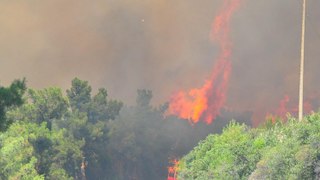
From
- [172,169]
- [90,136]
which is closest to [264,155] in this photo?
[90,136]

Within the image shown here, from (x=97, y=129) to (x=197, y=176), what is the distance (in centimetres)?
4551

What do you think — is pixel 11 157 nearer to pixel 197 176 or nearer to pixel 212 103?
pixel 197 176

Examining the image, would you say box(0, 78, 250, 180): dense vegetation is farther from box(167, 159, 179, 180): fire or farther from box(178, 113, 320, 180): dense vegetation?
box(178, 113, 320, 180): dense vegetation

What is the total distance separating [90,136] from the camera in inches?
4665

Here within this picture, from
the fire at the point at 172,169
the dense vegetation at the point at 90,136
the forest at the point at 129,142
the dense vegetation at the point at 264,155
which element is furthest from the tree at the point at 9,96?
the fire at the point at 172,169

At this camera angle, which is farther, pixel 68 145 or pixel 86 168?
pixel 86 168

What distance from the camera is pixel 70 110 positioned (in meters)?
127

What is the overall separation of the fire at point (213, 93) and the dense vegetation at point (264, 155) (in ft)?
185

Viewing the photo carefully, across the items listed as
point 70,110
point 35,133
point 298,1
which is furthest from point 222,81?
point 35,133

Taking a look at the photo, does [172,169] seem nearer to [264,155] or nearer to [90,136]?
[90,136]

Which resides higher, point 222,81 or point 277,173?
point 222,81

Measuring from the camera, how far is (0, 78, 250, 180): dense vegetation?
287 feet

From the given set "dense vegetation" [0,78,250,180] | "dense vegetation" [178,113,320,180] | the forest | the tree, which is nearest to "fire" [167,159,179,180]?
the forest

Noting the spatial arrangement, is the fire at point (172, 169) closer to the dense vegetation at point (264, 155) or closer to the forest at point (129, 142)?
the forest at point (129, 142)
